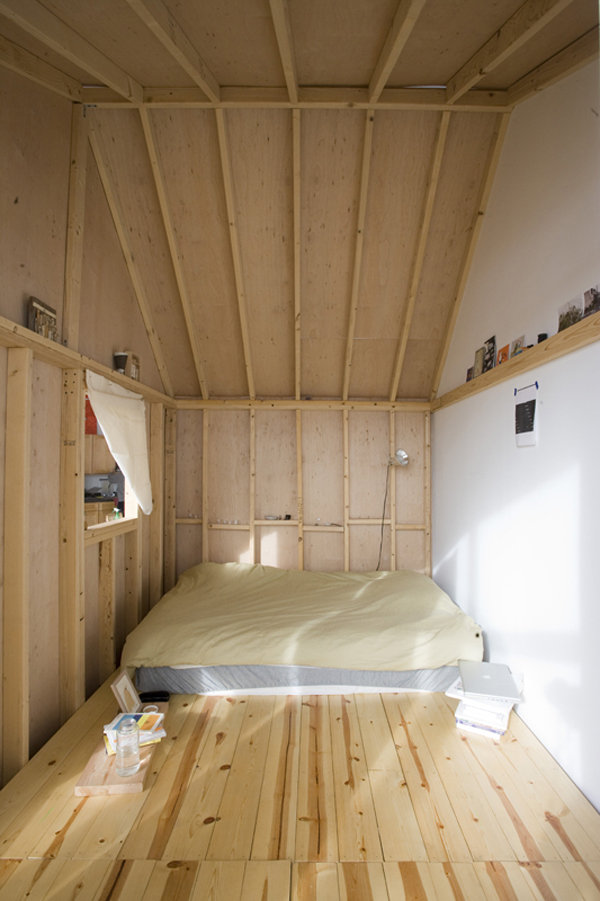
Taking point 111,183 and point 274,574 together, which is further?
point 274,574

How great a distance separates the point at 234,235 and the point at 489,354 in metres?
2.10

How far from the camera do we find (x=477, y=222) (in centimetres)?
344

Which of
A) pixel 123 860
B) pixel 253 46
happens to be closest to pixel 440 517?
pixel 123 860

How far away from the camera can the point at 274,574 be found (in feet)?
14.4

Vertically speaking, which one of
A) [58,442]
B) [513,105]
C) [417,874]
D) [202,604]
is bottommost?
[417,874]

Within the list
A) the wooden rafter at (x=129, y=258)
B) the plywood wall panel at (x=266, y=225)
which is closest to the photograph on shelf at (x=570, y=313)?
the plywood wall panel at (x=266, y=225)

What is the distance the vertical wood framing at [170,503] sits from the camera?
473 centimetres

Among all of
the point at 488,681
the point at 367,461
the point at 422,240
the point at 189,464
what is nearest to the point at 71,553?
the point at 189,464

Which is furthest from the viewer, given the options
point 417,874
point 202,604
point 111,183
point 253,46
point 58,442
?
point 202,604

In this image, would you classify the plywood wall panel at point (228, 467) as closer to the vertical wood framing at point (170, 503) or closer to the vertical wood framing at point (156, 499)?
the vertical wood framing at point (170, 503)

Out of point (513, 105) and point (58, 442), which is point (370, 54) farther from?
point (58, 442)

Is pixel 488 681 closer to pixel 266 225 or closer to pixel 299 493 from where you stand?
pixel 299 493

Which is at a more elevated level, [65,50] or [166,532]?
[65,50]

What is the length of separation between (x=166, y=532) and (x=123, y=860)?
3.18m
